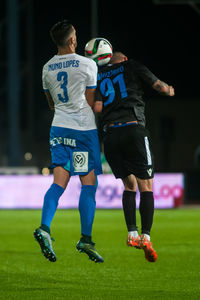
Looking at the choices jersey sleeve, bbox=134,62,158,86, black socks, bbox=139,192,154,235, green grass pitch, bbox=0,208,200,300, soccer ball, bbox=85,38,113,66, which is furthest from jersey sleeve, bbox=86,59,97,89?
green grass pitch, bbox=0,208,200,300

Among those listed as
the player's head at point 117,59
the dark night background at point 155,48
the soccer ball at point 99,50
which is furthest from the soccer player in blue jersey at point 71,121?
the dark night background at point 155,48

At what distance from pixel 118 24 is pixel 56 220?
119 feet

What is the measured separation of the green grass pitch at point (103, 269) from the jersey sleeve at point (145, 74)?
6.75ft

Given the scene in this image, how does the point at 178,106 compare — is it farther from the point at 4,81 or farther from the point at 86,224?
the point at 86,224

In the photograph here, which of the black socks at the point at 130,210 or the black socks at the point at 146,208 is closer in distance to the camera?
the black socks at the point at 146,208

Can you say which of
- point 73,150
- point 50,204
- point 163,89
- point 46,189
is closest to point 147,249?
point 50,204

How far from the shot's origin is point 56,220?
58.6ft

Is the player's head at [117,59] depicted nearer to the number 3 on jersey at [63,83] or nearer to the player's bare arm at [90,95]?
the player's bare arm at [90,95]

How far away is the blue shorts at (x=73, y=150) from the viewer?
7.32m

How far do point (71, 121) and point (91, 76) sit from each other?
19.5 inches

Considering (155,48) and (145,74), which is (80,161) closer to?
(145,74)

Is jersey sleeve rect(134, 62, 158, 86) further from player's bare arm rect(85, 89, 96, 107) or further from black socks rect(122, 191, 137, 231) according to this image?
black socks rect(122, 191, 137, 231)

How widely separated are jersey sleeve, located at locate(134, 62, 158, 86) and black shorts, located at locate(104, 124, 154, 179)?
0.52 metres

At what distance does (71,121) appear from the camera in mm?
7332
